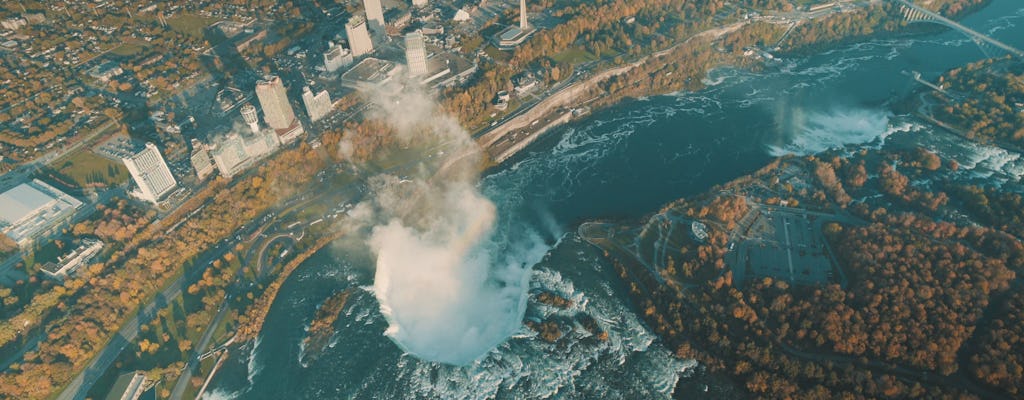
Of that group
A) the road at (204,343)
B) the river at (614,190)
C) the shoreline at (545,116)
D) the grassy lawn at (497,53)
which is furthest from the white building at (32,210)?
the grassy lawn at (497,53)

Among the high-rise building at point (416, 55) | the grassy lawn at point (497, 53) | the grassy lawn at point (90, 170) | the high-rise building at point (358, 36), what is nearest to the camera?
the grassy lawn at point (90, 170)

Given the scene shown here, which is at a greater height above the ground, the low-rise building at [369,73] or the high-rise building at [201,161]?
the low-rise building at [369,73]

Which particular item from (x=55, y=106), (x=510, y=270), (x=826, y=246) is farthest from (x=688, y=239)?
(x=55, y=106)

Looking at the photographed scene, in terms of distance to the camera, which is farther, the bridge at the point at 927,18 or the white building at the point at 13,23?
the bridge at the point at 927,18

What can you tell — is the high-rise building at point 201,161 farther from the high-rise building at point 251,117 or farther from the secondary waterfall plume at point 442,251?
the secondary waterfall plume at point 442,251

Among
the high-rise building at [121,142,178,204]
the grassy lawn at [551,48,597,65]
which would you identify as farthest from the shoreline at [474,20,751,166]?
the high-rise building at [121,142,178,204]

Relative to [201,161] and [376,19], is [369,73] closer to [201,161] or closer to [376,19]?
[376,19]

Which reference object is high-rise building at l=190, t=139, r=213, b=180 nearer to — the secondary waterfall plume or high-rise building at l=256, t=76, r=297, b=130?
high-rise building at l=256, t=76, r=297, b=130
